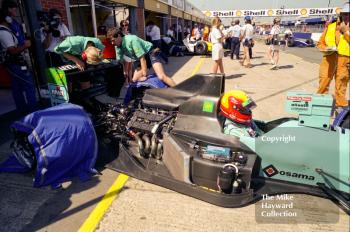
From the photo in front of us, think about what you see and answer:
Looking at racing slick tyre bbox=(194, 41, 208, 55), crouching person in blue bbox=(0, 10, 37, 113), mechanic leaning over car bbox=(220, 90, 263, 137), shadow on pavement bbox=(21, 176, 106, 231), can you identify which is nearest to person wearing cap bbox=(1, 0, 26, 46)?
crouching person in blue bbox=(0, 10, 37, 113)

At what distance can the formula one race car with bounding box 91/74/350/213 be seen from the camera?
2551 millimetres

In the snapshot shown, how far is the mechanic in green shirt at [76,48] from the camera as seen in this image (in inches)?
156

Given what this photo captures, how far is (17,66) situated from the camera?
4.84 m

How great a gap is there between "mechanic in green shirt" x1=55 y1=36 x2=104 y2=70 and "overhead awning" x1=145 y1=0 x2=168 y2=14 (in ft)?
36.6

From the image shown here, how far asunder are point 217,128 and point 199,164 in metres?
0.46

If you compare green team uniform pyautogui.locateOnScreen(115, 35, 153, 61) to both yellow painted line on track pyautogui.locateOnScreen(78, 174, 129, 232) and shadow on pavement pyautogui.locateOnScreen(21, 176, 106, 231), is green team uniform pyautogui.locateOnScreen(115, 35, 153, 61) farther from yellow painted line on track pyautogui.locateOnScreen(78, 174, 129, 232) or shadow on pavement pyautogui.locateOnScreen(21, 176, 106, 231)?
shadow on pavement pyautogui.locateOnScreen(21, 176, 106, 231)

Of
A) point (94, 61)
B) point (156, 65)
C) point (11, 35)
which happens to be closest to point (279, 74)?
point (156, 65)

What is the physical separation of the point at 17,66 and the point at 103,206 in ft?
11.6

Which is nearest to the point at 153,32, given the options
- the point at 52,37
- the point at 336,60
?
the point at 52,37

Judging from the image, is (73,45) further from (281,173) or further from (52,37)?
(281,173)

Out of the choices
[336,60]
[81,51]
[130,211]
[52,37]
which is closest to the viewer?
[130,211]

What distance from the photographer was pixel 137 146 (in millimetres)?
3613

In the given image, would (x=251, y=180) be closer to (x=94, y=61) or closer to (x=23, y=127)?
(x=23, y=127)

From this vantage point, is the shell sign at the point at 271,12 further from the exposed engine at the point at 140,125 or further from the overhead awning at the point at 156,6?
the exposed engine at the point at 140,125
